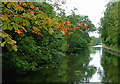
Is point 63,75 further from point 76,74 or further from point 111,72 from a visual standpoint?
point 111,72

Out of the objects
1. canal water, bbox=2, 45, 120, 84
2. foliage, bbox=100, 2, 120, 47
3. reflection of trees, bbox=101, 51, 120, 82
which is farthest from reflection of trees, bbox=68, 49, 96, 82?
foliage, bbox=100, 2, 120, 47

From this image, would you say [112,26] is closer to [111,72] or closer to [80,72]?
[111,72]

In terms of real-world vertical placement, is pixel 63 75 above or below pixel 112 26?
below

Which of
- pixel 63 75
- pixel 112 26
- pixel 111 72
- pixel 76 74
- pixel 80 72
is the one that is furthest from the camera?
pixel 112 26

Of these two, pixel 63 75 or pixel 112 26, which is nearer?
pixel 63 75

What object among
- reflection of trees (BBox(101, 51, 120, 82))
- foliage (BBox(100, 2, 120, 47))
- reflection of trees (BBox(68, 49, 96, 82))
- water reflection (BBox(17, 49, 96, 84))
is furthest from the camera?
foliage (BBox(100, 2, 120, 47))

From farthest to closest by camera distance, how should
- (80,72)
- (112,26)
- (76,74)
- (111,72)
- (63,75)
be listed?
(112,26) → (80,72) → (111,72) → (76,74) → (63,75)

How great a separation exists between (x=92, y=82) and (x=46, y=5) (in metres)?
5.15

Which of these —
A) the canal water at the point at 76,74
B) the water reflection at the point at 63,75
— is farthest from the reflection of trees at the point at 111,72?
the water reflection at the point at 63,75

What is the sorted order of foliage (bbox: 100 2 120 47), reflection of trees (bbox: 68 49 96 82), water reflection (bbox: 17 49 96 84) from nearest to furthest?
water reflection (bbox: 17 49 96 84), reflection of trees (bbox: 68 49 96 82), foliage (bbox: 100 2 120 47)

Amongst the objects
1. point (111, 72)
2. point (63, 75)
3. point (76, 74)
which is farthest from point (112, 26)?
point (63, 75)

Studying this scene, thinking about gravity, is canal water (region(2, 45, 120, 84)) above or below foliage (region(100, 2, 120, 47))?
below

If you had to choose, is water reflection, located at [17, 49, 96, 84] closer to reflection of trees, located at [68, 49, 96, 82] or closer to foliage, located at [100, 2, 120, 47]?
reflection of trees, located at [68, 49, 96, 82]

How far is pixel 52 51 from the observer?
37.5 ft
